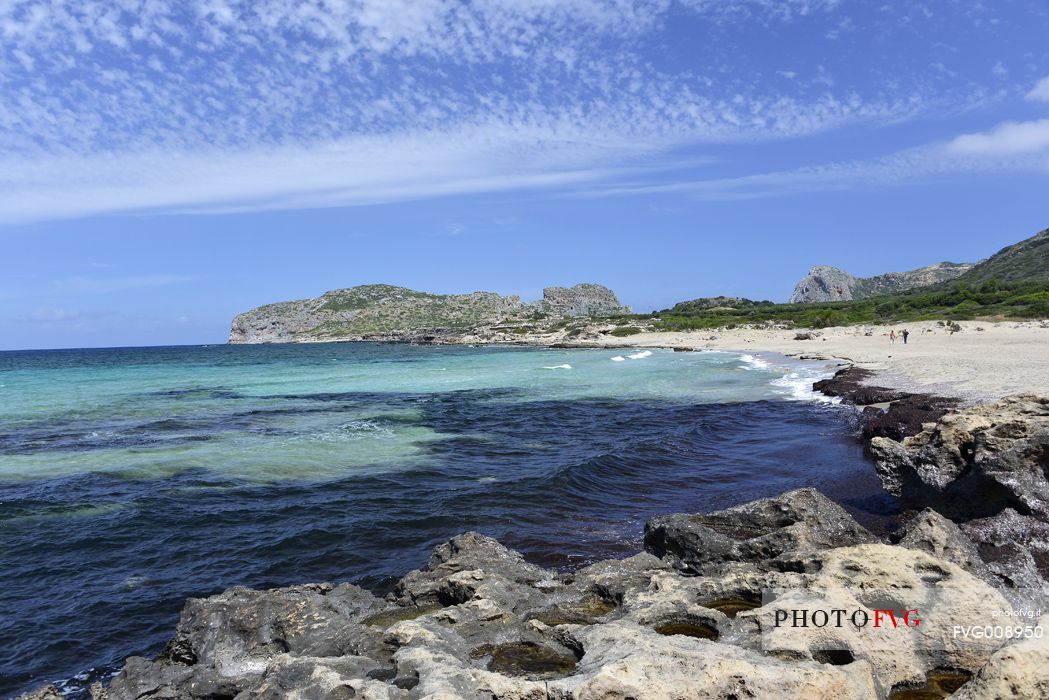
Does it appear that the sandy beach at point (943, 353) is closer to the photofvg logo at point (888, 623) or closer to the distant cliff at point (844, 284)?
the photofvg logo at point (888, 623)

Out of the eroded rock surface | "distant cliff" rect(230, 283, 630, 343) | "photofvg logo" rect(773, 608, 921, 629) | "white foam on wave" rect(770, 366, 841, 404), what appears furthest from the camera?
"distant cliff" rect(230, 283, 630, 343)

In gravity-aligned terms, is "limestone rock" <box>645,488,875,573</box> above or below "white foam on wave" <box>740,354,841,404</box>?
above

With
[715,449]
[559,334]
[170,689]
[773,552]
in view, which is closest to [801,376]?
[715,449]

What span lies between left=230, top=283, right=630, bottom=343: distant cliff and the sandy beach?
3551 inches

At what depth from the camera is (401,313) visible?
6934 inches

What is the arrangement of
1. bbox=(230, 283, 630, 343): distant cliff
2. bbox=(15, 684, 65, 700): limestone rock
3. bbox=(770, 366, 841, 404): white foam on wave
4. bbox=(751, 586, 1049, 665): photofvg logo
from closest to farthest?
bbox=(751, 586, 1049, 665): photofvg logo
bbox=(15, 684, 65, 700): limestone rock
bbox=(770, 366, 841, 404): white foam on wave
bbox=(230, 283, 630, 343): distant cliff

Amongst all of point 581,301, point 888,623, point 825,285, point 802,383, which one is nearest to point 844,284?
point 825,285

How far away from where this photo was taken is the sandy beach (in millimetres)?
21172

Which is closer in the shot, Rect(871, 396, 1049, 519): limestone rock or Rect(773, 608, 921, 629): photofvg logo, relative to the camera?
Rect(773, 608, 921, 629): photofvg logo

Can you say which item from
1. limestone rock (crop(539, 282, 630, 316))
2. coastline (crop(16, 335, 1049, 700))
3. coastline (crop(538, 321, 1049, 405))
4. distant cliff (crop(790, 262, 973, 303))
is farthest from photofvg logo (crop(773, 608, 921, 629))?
distant cliff (crop(790, 262, 973, 303))

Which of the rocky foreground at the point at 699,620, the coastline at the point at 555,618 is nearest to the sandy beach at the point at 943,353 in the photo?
the rocky foreground at the point at 699,620

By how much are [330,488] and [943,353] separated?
3538 centimetres

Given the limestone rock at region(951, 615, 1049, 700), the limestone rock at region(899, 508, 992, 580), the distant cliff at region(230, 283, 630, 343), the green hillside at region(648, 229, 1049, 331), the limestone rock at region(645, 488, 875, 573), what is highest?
the distant cliff at region(230, 283, 630, 343)

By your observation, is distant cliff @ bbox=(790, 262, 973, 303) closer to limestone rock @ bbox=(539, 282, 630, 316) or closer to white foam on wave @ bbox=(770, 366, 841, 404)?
limestone rock @ bbox=(539, 282, 630, 316)
